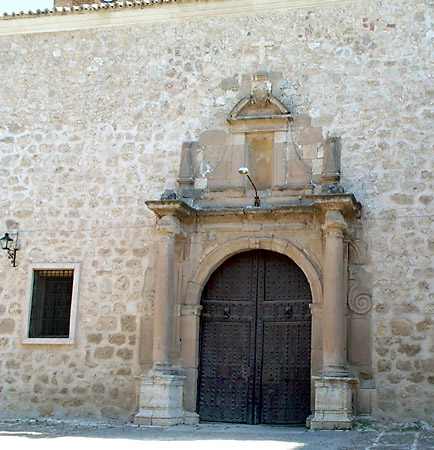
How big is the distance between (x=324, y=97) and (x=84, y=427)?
228 inches

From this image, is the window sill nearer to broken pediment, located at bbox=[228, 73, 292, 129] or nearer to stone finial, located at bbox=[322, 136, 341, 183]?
broken pediment, located at bbox=[228, 73, 292, 129]

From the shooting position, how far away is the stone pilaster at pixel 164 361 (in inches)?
437

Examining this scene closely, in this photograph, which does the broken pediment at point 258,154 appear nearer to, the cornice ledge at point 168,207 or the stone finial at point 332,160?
the stone finial at point 332,160

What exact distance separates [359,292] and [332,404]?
165cm

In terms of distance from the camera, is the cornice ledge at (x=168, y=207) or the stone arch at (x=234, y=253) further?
the stone arch at (x=234, y=253)

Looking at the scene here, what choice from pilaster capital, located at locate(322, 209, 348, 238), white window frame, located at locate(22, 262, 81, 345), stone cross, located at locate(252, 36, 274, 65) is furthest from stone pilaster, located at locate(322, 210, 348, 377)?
white window frame, located at locate(22, 262, 81, 345)


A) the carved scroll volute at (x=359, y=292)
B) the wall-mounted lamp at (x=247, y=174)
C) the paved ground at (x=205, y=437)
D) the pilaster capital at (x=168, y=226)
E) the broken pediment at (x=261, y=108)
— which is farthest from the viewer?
the broken pediment at (x=261, y=108)

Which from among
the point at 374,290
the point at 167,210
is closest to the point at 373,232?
the point at 374,290

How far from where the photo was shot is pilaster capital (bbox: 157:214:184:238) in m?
11.6

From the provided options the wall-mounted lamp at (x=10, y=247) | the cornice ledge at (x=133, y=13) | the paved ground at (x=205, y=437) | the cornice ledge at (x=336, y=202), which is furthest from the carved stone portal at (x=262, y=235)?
the wall-mounted lamp at (x=10, y=247)

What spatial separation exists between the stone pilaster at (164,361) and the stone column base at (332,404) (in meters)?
1.95

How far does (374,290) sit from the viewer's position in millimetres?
11352

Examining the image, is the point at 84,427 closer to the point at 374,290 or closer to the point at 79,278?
the point at 79,278

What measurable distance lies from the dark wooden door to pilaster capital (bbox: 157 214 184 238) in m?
1.03
